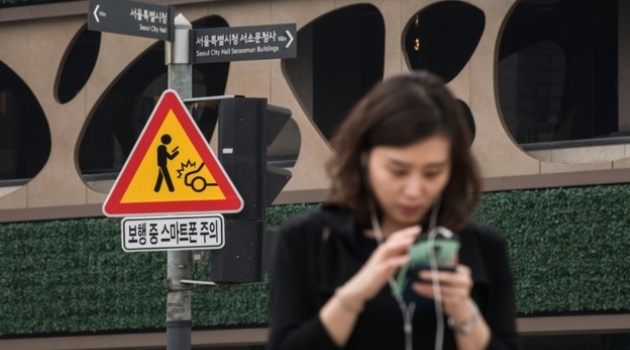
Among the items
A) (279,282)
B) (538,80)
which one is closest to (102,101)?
(538,80)

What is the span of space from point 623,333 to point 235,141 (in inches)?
516

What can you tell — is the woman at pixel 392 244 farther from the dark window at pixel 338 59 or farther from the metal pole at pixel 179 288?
the dark window at pixel 338 59

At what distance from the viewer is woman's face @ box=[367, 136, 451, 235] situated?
3.56 meters

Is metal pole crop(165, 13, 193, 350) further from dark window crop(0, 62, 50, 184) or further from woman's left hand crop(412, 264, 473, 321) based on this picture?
dark window crop(0, 62, 50, 184)

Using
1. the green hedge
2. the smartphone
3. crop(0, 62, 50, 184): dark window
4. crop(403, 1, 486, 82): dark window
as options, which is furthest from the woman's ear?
crop(0, 62, 50, 184): dark window

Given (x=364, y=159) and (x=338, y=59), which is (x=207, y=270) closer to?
(x=338, y=59)

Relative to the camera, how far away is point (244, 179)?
37.8 ft

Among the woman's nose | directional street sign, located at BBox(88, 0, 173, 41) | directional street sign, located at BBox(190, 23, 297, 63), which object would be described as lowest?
the woman's nose

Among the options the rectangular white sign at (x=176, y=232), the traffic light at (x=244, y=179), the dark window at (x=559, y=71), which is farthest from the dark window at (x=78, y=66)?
the rectangular white sign at (x=176, y=232)

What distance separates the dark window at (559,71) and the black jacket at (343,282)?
19.1 meters

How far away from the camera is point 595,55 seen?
2330 centimetres

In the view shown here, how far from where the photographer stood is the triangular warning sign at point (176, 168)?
36.6ft

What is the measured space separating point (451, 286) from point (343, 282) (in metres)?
0.28

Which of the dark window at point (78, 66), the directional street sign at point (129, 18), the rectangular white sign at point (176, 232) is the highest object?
the dark window at point (78, 66)
